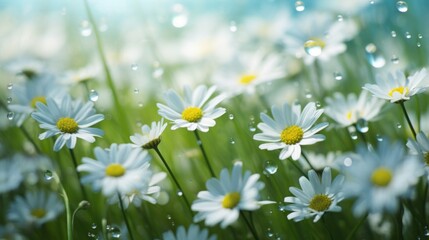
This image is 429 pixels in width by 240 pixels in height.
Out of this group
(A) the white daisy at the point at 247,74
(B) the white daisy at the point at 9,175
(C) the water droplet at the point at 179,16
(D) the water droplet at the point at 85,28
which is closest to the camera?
(B) the white daisy at the point at 9,175

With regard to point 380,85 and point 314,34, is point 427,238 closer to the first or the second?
point 380,85

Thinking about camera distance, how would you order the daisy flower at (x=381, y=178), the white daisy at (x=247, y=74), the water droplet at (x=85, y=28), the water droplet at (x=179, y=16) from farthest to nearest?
the water droplet at (x=179, y=16) < the water droplet at (x=85, y=28) < the white daisy at (x=247, y=74) < the daisy flower at (x=381, y=178)

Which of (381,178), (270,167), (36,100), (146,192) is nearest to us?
(381,178)

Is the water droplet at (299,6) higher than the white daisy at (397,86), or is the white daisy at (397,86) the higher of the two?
the water droplet at (299,6)

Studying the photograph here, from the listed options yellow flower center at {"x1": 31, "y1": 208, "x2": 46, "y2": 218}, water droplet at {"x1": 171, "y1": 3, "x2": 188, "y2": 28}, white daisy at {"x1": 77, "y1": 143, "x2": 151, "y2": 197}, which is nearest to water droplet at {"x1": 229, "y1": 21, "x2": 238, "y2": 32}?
water droplet at {"x1": 171, "y1": 3, "x2": 188, "y2": 28}

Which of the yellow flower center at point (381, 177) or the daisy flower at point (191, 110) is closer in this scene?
the yellow flower center at point (381, 177)

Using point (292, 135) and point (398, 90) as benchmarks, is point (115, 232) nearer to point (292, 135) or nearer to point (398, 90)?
point (292, 135)

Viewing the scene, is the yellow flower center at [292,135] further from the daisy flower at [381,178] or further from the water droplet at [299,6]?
the water droplet at [299,6]

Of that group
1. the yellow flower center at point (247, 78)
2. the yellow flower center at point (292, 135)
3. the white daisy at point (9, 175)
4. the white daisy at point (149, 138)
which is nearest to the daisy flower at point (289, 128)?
the yellow flower center at point (292, 135)

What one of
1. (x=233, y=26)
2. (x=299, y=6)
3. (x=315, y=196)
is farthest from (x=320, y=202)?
(x=233, y=26)
